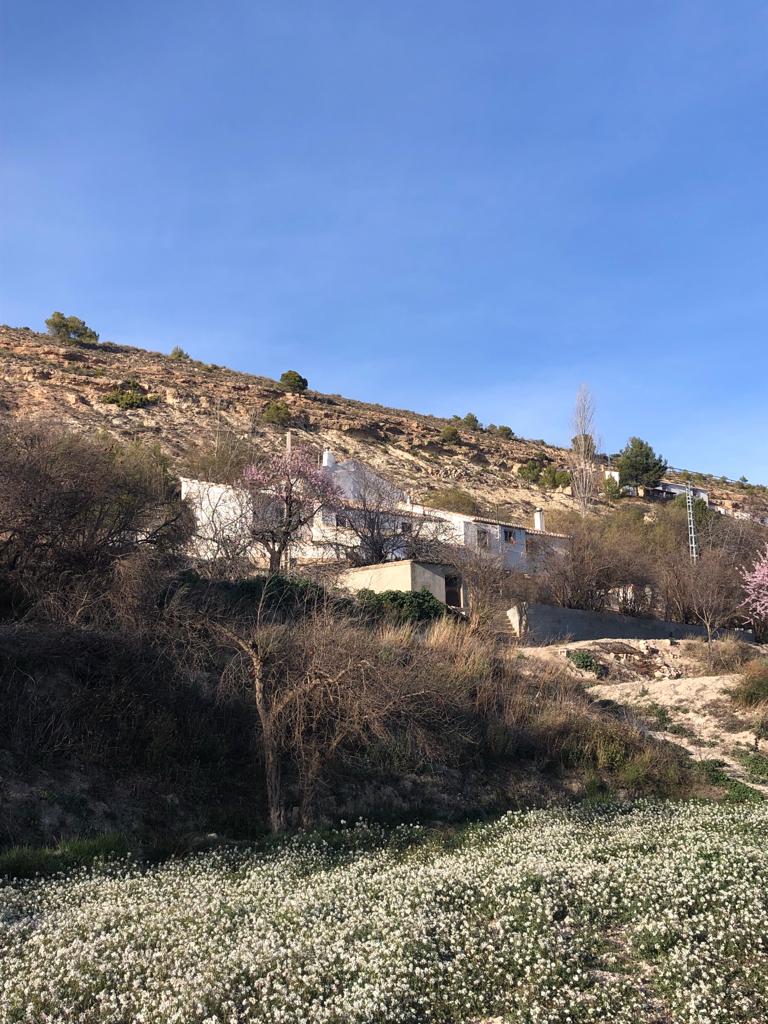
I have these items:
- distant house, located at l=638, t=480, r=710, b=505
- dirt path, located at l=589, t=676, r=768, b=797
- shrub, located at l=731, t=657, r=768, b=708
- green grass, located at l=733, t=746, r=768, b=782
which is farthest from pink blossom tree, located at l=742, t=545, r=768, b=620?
distant house, located at l=638, t=480, r=710, b=505

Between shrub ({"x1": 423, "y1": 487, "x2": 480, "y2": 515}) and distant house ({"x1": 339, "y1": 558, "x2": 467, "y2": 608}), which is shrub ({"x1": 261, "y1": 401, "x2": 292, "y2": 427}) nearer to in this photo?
shrub ({"x1": 423, "y1": 487, "x2": 480, "y2": 515})

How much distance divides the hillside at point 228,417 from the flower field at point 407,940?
38.2 meters

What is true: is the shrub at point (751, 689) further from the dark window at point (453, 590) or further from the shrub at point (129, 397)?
the shrub at point (129, 397)

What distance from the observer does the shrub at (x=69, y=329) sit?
69312 millimetres

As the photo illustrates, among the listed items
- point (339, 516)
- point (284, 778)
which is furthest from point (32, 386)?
point (284, 778)

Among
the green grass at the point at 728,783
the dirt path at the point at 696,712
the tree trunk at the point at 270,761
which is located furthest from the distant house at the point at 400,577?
the tree trunk at the point at 270,761

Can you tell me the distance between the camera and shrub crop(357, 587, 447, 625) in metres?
26.8

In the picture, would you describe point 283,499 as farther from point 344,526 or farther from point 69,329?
point 69,329

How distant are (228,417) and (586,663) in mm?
35836

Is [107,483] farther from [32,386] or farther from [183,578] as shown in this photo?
[32,386]

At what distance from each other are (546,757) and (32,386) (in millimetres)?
43096

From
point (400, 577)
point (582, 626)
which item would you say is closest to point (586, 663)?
point (582, 626)

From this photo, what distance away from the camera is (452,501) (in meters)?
53.5

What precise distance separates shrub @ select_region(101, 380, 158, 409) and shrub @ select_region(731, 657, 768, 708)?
40297 mm
